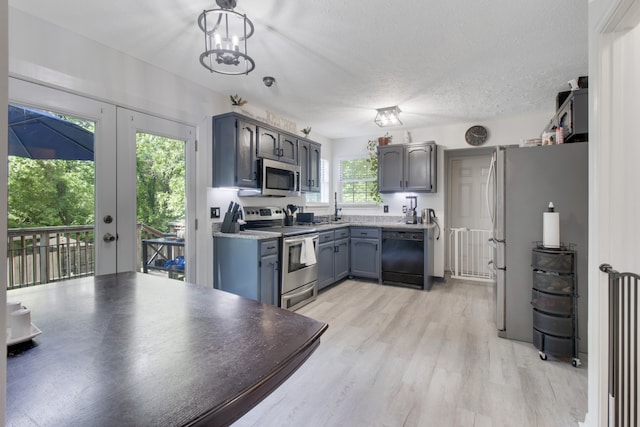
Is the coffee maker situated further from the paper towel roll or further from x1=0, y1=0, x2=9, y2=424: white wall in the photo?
x1=0, y1=0, x2=9, y2=424: white wall

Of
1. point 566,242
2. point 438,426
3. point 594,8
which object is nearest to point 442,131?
point 566,242

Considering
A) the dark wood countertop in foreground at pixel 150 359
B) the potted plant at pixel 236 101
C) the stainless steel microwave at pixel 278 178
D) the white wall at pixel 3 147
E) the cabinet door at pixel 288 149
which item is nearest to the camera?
the white wall at pixel 3 147

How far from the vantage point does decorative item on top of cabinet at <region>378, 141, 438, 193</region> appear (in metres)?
4.45

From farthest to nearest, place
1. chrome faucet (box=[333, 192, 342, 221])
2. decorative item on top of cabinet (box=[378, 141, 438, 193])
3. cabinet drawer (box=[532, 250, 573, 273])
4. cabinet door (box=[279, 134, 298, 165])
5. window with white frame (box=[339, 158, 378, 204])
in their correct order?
chrome faucet (box=[333, 192, 342, 221]), window with white frame (box=[339, 158, 378, 204]), decorative item on top of cabinet (box=[378, 141, 438, 193]), cabinet door (box=[279, 134, 298, 165]), cabinet drawer (box=[532, 250, 573, 273])

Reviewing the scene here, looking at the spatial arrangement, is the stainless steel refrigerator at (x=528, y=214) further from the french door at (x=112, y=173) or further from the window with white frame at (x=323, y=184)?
the french door at (x=112, y=173)

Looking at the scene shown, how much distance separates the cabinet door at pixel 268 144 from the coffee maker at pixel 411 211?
7.50ft

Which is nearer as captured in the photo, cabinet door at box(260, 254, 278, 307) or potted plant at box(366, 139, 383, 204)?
cabinet door at box(260, 254, 278, 307)

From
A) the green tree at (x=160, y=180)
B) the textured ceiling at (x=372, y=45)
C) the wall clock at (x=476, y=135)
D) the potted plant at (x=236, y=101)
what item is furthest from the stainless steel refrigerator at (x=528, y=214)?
the green tree at (x=160, y=180)

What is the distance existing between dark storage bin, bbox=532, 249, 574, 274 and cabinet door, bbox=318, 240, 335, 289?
234 centimetres

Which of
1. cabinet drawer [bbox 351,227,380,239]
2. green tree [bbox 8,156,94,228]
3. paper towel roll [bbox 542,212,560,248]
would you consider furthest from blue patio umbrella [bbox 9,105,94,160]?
paper towel roll [bbox 542,212,560,248]

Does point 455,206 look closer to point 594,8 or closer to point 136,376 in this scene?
point 594,8

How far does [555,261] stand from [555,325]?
49 centimetres

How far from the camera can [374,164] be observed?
16.5 ft

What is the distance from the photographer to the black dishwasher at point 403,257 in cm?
416
